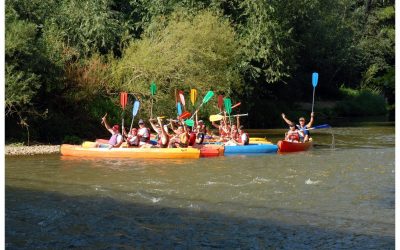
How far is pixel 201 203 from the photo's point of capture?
11594 mm

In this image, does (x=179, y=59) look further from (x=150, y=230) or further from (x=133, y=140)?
(x=150, y=230)

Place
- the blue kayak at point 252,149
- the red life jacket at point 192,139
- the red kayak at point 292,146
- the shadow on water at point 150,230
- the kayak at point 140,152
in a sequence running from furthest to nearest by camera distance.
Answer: the red kayak at point 292,146, the blue kayak at point 252,149, the red life jacket at point 192,139, the kayak at point 140,152, the shadow on water at point 150,230

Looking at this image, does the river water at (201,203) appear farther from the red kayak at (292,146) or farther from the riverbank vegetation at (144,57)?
the riverbank vegetation at (144,57)

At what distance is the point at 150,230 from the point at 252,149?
963 cm

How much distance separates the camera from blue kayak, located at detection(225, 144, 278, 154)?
18.9m

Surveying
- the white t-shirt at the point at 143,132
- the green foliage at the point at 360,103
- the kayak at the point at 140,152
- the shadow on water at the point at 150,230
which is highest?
the green foliage at the point at 360,103

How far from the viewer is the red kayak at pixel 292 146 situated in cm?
1939

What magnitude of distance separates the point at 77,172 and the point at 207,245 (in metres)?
6.97

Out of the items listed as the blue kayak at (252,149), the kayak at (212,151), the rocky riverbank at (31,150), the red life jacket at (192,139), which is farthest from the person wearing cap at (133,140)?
the blue kayak at (252,149)

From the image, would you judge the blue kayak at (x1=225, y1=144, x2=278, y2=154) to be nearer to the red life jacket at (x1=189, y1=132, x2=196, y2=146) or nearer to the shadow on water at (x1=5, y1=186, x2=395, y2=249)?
the red life jacket at (x1=189, y1=132, x2=196, y2=146)

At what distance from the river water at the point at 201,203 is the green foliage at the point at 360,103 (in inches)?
921

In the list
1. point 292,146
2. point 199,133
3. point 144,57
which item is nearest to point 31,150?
point 199,133

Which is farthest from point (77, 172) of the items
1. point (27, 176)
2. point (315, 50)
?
point (315, 50)

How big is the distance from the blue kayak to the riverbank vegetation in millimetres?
4930
